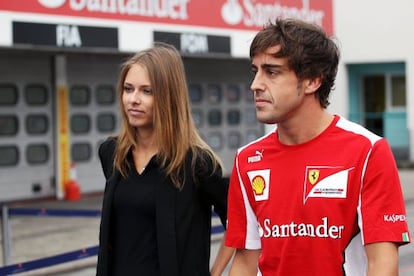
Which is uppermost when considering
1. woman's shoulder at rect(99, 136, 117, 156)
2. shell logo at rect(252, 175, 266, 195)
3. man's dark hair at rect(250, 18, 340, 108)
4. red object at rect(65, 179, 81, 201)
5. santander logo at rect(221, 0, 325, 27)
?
santander logo at rect(221, 0, 325, 27)

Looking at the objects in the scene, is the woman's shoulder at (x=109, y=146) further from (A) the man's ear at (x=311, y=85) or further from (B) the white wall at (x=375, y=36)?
(B) the white wall at (x=375, y=36)

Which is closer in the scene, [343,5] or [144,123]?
[144,123]

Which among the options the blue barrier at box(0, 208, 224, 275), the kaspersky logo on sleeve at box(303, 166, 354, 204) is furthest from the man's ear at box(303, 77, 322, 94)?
the blue barrier at box(0, 208, 224, 275)

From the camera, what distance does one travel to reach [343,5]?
26125mm

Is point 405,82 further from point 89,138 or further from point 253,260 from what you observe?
point 253,260

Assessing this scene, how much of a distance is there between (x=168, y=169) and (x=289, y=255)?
3.43 feet

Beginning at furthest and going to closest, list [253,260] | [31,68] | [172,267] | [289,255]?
[31,68]
[172,267]
[253,260]
[289,255]

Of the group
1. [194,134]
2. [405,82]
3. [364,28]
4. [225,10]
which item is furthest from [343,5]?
[194,134]

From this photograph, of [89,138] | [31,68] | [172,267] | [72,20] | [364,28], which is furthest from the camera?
[364,28]

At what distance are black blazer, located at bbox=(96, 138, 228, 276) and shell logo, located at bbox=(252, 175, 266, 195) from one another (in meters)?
0.76

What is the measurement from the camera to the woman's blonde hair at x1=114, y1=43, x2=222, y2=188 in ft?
12.3

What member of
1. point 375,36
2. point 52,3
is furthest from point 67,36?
point 375,36

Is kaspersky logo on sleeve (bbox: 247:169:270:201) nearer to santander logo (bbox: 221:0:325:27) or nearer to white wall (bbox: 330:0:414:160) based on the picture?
santander logo (bbox: 221:0:325:27)

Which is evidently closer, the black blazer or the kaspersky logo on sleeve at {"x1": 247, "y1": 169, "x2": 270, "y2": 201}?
the kaspersky logo on sleeve at {"x1": 247, "y1": 169, "x2": 270, "y2": 201}
